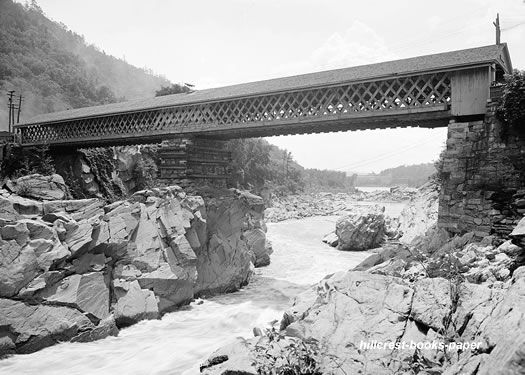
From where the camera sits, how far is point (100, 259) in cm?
1503

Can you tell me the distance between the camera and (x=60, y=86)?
6756 cm

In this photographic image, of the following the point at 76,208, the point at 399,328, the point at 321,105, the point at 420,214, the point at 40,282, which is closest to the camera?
the point at 399,328

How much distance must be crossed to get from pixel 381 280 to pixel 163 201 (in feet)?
41.1

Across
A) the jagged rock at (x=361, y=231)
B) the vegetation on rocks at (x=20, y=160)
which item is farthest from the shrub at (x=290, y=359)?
the vegetation on rocks at (x=20, y=160)

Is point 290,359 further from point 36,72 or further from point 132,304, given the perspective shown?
point 36,72

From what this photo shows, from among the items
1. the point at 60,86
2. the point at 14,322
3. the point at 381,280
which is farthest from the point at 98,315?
the point at 60,86

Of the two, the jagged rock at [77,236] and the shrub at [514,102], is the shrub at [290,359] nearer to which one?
the jagged rock at [77,236]

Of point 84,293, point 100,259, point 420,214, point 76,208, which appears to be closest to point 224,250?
point 100,259

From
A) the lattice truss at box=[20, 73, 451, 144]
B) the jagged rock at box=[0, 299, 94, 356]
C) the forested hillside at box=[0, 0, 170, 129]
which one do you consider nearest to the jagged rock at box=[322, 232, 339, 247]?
the lattice truss at box=[20, 73, 451, 144]

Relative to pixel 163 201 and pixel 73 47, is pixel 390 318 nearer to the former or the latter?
pixel 163 201

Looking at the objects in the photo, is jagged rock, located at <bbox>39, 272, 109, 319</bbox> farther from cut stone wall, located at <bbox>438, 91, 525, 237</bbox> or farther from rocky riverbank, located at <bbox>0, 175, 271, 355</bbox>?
cut stone wall, located at <bbox>438, 91, 525, 237</bbox>

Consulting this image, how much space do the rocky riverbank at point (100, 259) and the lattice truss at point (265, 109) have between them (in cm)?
437

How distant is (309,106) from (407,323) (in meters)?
11.6

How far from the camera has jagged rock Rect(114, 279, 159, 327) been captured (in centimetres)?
1470
